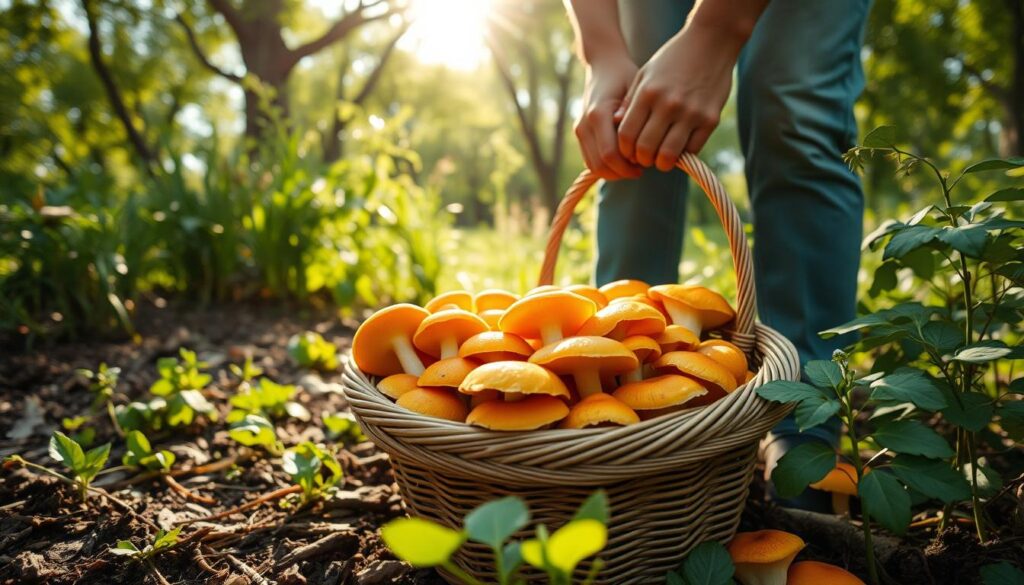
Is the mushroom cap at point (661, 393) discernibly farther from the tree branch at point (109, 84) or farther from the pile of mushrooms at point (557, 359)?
the tree branch at point (109, 84)

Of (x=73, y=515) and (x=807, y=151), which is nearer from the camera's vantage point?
(x=73, y=515)

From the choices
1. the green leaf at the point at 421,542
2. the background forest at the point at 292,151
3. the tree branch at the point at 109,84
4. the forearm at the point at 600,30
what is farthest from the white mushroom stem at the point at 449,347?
the tree branch at the point at 109,84

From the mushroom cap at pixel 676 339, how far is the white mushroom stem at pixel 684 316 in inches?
4.2

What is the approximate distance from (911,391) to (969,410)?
165 millimetres

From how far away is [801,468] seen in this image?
34.7 inches

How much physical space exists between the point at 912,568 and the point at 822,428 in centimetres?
35

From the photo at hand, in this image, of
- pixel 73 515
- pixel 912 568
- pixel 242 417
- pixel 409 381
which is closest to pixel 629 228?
pixel 409 381

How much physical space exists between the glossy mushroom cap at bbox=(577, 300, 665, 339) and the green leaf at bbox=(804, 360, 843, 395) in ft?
0.82

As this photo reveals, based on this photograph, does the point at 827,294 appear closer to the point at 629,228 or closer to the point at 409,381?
the point at 629,228

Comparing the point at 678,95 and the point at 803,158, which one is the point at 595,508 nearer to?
the point at 678,95

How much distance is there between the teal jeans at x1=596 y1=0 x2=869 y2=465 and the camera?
1334 millimetres

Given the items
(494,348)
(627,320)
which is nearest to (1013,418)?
(627,320)

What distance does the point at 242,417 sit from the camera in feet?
4.99

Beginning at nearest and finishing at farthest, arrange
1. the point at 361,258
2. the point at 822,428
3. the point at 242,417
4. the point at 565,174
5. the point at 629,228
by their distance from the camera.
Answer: the point at 822,428 → the point at 242,417 → the point at 629,228 → the point at 361,258 → the point at 565,174
